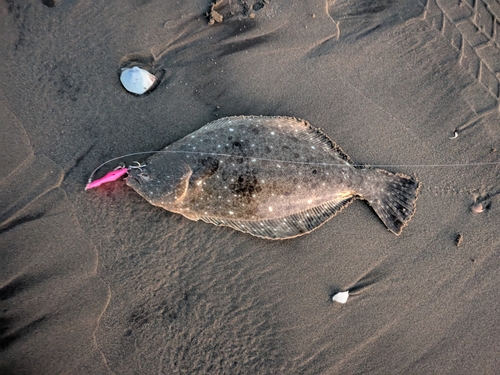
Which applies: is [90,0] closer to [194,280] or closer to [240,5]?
[240,5]

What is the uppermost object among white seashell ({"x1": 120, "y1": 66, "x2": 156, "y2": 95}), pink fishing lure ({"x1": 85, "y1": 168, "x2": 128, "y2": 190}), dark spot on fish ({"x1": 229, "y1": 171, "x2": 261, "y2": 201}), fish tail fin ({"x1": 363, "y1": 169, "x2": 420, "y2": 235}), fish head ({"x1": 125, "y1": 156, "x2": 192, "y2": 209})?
white seashell ({"x1": 120, "y1": 66, "x2": 156, "y2": 95})

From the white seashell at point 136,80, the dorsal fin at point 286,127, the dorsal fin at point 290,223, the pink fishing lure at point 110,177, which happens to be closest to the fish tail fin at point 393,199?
the dorsal fin at point 290,223

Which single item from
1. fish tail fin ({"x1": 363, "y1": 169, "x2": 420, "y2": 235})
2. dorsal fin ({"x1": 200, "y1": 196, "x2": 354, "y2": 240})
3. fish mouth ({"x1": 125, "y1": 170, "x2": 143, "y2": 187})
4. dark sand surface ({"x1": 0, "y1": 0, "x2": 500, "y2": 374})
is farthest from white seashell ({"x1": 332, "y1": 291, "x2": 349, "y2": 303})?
fish mouth ({"x1": 125, "y1": 170, "x2": 143, "y2": 187})

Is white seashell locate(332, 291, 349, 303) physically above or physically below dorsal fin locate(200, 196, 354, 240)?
below

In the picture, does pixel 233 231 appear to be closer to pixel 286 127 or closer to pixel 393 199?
pixel 286 127

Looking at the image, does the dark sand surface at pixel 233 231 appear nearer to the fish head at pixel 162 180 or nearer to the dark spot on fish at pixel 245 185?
the fish head at pixel 162 180

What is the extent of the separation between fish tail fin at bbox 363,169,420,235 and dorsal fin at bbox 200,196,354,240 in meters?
0.33

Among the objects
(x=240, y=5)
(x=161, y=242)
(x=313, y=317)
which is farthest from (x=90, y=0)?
(x=313, y=317)

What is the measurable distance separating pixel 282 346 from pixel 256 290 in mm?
680

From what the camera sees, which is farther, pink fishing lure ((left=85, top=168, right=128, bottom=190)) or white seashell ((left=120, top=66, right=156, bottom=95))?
white seashell ((left=120, top=66, right=156, bottom=95))

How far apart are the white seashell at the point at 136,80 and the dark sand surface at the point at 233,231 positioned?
0.12 m

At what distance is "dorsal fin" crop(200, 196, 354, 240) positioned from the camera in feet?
11.9

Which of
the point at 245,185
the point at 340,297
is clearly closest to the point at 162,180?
the point at 245,185

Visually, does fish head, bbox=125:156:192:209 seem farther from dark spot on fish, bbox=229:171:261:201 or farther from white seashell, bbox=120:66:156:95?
white seashell, bbox=120:66:156:95
